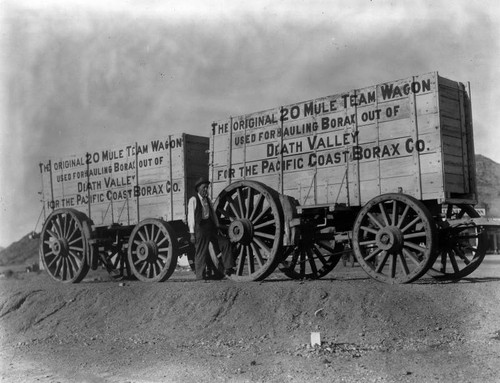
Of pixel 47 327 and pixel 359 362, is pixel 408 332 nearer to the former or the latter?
pixel 359 362

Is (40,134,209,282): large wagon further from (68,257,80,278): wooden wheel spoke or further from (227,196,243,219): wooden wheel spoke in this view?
(227,196,243,219): wooden wheel spoke

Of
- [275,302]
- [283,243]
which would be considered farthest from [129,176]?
[275,302]

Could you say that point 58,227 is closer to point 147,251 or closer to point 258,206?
point 147,251

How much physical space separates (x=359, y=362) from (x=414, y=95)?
4.80m

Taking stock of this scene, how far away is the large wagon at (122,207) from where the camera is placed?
13102mm

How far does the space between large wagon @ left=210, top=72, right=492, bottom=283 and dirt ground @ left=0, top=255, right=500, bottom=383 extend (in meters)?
0.85

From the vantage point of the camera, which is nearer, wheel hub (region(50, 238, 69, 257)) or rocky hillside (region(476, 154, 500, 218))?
wheel hub (region(50, 238, 69, 257))

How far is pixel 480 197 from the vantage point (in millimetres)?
47781

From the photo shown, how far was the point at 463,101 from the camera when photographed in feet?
33.0

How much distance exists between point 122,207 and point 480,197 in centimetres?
3896

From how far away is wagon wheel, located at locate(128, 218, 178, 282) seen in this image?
12.6m

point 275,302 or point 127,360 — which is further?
point 275,302

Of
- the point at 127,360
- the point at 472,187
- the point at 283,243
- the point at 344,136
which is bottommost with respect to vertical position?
the point at 127,360

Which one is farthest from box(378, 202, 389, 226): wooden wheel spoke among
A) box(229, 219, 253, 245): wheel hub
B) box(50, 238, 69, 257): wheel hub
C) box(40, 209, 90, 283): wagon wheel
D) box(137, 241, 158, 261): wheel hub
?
box(50, 238, 69, 257): wheel hub
